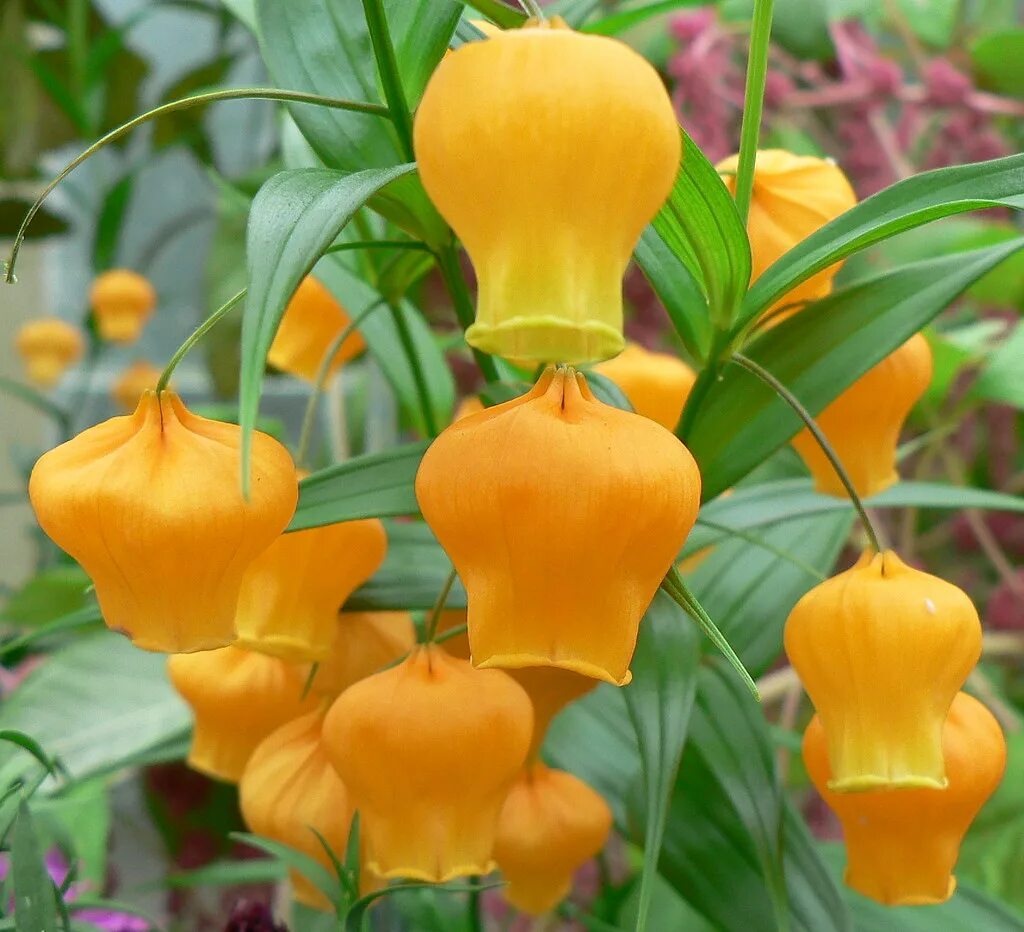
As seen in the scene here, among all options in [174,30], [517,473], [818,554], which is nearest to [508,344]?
[517,473]

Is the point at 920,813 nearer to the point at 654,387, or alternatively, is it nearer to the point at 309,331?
the point at 654,387

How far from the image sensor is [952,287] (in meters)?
0.52

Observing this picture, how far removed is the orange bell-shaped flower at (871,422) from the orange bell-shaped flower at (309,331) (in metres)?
0.31

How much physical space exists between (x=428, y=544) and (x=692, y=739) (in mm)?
168

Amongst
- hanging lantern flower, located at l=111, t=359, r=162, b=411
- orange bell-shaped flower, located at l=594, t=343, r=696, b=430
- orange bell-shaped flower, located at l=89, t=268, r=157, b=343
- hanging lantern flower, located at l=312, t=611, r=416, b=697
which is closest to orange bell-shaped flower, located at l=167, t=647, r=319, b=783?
hanging lantern flower, located at l=312, t=611, r=416, b=697

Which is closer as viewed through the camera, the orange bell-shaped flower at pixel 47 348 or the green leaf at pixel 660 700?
the green leaf at pixel 660 700

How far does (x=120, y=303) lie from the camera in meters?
1.68

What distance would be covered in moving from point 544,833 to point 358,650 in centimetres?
13

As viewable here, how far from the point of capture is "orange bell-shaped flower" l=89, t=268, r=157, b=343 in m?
1.67

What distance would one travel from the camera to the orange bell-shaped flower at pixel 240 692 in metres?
0.62

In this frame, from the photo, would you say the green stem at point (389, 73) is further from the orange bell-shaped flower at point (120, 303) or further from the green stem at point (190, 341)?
the orange bell-shaped flower at point (120, 303)

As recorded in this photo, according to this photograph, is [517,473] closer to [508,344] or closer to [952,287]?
[508,344]

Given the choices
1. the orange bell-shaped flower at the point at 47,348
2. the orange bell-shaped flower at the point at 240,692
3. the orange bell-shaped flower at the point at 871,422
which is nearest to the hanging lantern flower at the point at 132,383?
→ the orange bell-shaped flower at the point at 47,348

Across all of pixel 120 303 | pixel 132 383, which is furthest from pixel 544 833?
pixel 132 383
